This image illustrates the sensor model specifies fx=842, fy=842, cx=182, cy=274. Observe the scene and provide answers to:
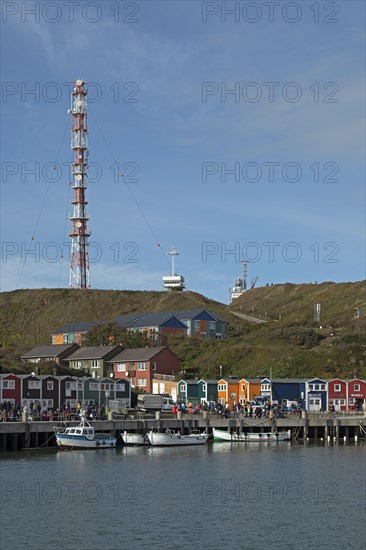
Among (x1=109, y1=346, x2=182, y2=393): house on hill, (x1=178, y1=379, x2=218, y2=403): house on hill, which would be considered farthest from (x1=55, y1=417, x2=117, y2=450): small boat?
(x1=109, y1=346, x2=182, y2=393): house on hill

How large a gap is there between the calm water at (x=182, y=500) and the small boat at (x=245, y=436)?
1057 centimetres

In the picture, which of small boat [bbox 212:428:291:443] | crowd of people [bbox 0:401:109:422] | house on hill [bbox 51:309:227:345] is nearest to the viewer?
crowd of people [bbox 0:401:109:422]

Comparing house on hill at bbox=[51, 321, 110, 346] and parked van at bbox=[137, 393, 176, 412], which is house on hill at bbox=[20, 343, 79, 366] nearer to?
house on hill at bbox=[51, 321, 110, 346]

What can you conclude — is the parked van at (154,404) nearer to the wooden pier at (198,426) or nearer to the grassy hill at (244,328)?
the wooden pier at (198,426)

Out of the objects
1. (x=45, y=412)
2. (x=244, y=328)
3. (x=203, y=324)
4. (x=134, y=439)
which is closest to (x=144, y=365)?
(x=45, y=412)

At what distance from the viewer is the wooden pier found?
7375 centimetres

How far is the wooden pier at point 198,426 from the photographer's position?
73.8m

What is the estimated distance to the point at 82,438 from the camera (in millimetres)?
73750

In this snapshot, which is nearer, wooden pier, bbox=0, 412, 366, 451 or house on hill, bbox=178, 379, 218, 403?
wooden pier, bbox=0, 412, 366, 451

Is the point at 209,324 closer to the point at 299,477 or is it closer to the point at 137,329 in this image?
the point at 137,329

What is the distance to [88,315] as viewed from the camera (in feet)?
523

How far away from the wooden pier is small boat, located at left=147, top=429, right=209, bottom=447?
2865 mm

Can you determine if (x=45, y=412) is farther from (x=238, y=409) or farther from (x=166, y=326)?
(x=166, y=326)

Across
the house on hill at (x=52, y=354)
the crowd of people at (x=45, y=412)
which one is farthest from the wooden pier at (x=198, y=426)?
the house on hill at (x=52, y=354)
